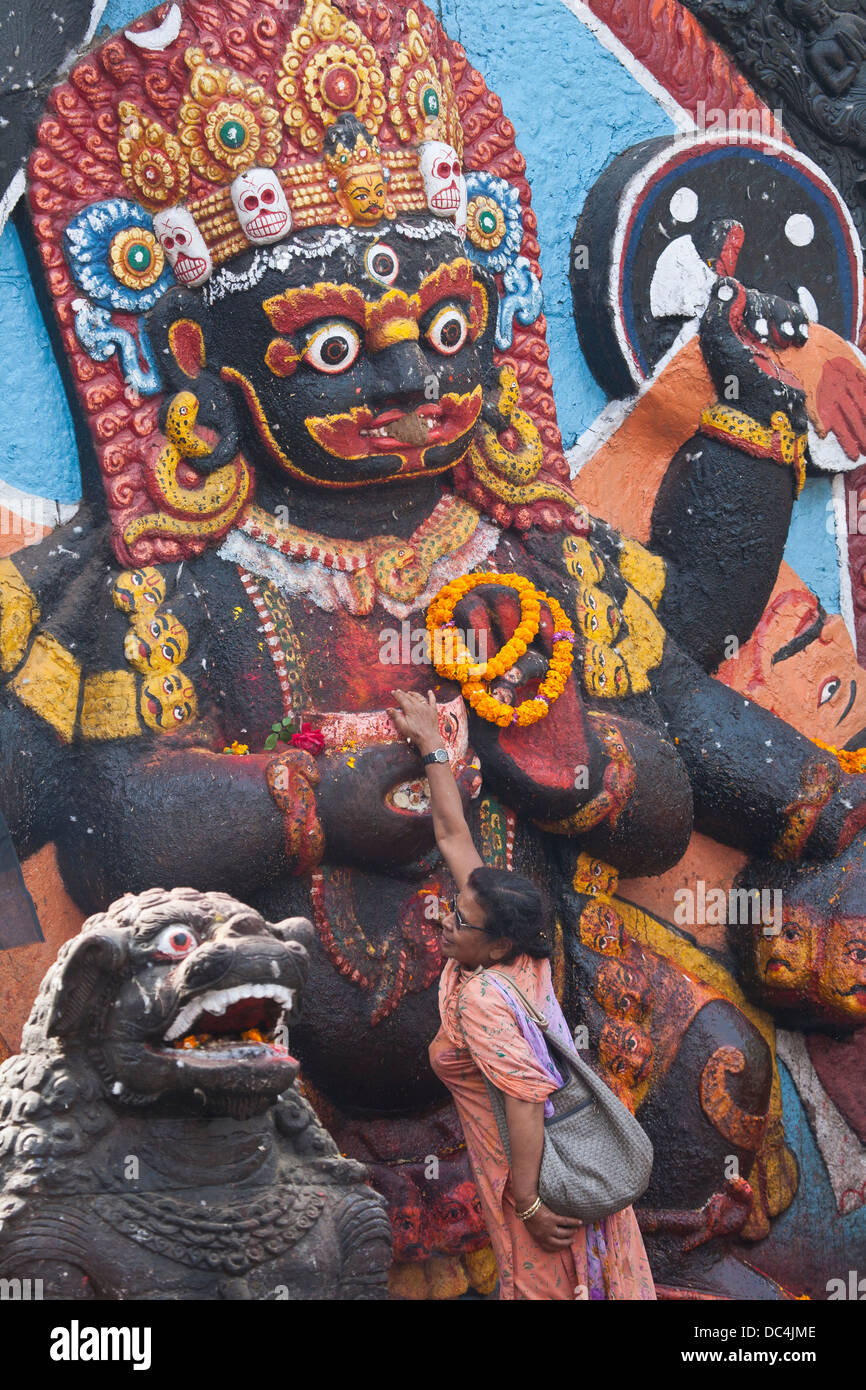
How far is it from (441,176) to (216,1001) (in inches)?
104

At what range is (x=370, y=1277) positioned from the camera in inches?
167

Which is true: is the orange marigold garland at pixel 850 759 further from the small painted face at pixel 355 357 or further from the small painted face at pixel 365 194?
the small painted face at pixel 365 194

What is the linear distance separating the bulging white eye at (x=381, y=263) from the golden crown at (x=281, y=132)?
0.37 feet

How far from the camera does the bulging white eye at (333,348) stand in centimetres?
540

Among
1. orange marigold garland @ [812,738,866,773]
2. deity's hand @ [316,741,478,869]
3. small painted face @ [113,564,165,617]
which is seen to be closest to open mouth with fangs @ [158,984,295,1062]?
deity's hand @ [316,741,478,869]

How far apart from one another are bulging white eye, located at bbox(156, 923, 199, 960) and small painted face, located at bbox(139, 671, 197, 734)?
4.04 feet

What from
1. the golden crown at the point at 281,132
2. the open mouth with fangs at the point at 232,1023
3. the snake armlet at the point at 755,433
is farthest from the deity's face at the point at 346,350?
the open mouth with fangs at the point at 232,1023

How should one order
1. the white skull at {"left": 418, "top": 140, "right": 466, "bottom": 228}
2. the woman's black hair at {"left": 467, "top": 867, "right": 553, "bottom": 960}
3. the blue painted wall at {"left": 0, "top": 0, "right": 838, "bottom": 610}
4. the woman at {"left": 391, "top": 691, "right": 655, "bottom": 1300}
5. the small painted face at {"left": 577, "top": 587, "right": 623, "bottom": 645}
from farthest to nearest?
the blue painted wall at {"left": 0, "top": 0, "right": 838, "bottom": 610}
the small painted face at {"left": 577, "top": 587, "right": 623, "bottom": 645}
the white skull at {"left": 418, "top": 140, "right": 466, "bottom": 228}
the woman's black hair at {"left": 467, "top": 867, "right": 553, "bottom": 960}
the woman at {"left": 391, "top": 691, "right": 655, "bottom": 1300}

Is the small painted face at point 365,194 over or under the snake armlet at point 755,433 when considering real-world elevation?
over

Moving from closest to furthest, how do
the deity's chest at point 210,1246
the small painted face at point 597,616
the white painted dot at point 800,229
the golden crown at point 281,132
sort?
the deity's chest at point 210,1246 < the golden crown at point 281,132 < the small painted face at point 597,616 < the white painted dot at point 800,229

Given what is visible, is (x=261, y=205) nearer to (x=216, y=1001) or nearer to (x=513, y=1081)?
(x=216, y=1001)

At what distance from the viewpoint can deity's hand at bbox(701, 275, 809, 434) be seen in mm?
6395

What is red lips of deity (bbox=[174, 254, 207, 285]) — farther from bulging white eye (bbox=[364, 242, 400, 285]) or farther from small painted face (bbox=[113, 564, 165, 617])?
small painted face (bbox=[113, 564, 165, 617])

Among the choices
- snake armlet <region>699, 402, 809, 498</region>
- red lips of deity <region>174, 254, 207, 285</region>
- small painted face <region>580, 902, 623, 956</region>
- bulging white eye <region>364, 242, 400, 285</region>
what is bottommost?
small painted face <region>580, 902, 623, 956</region>
